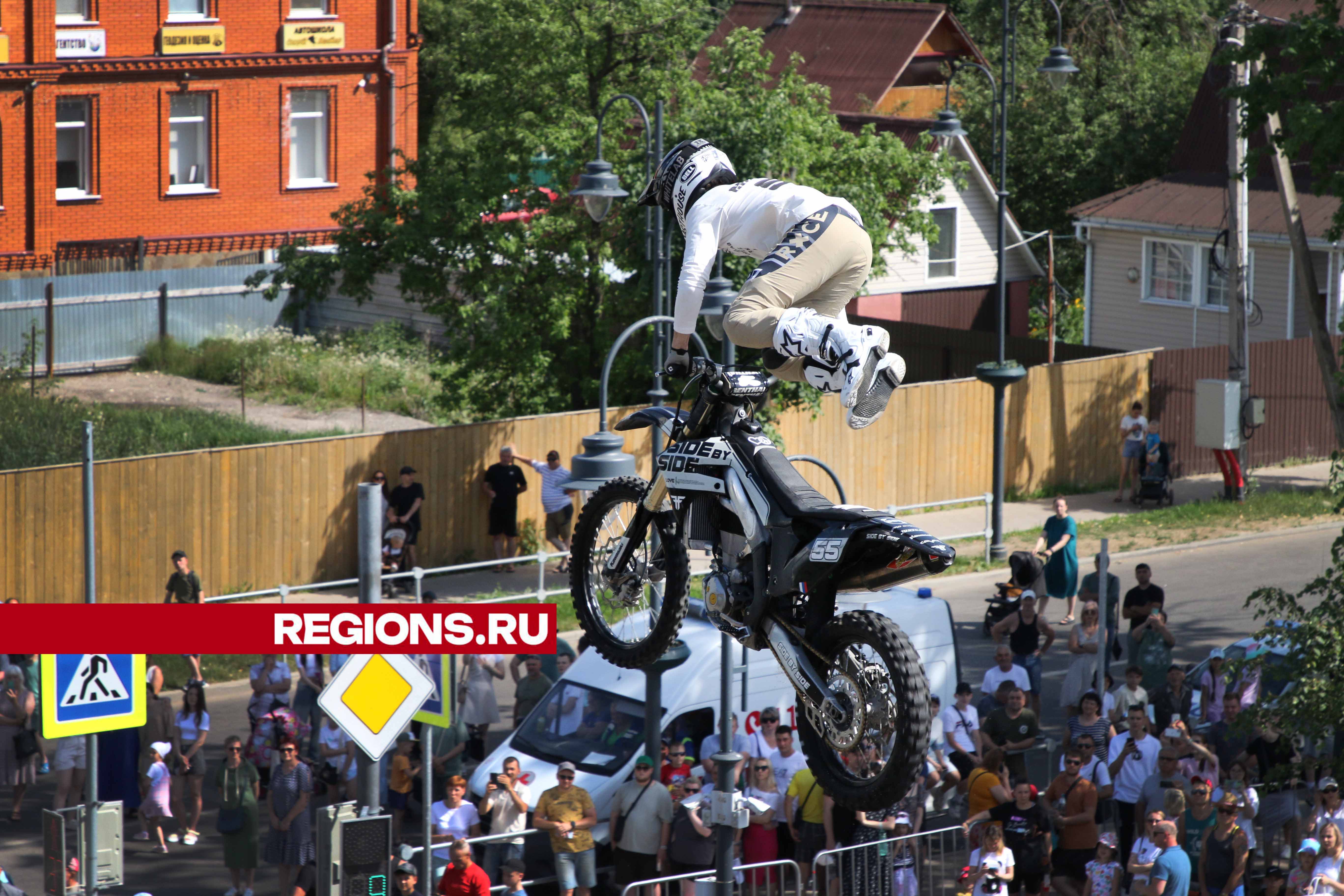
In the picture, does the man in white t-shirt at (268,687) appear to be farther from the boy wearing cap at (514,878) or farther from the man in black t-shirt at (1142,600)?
the man in black t-shirt at (1142,600)

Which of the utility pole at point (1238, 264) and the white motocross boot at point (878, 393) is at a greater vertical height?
the utility pole at point (1238, 264)

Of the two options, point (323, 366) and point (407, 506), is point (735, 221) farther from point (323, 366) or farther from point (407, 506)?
point (323, 366)

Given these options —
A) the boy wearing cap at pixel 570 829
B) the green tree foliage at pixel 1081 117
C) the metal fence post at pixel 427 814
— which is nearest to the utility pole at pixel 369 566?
the metal fence post at pixel 427 814

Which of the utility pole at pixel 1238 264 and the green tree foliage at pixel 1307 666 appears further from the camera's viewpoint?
the utility pole at pixel 1238 264

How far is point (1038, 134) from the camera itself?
132ft

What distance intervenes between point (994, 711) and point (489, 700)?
4991 millimetres

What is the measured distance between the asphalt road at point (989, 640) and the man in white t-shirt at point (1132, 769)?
318 cm

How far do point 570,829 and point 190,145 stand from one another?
1162 inches

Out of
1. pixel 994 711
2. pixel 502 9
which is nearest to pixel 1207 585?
pixel 994 711

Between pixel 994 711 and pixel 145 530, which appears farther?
pixel 145 530

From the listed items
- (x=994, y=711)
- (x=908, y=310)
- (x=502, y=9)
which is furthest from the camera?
(x=908, y=310)

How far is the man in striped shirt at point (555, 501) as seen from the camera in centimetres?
2294

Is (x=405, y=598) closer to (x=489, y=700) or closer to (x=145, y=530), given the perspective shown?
(x=145, y=530)

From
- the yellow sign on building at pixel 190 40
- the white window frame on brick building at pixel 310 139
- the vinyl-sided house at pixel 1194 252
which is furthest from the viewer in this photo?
the white window frame on brick building at pixel 310 139
